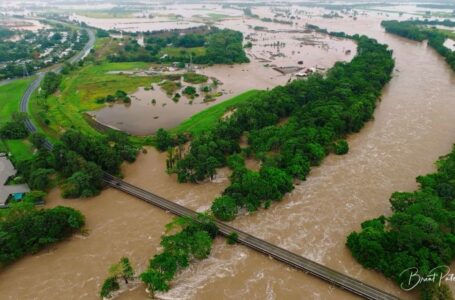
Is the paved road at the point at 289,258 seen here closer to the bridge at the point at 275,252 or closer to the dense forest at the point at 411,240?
the bridge at the point at 275,252

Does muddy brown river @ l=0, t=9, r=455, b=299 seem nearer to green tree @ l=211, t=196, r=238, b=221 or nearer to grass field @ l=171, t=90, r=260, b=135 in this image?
green tree @ l=211, t=196, r=238, b=221

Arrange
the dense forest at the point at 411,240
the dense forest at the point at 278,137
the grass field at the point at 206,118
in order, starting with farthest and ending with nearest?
the grass field at the point at 206,118 < the dense forest at the point at 278,137 < the dense forest at the point at 411,240

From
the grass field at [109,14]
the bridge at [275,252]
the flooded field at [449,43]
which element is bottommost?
the bridge at [275,252]

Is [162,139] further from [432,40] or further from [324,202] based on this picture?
[432,40]

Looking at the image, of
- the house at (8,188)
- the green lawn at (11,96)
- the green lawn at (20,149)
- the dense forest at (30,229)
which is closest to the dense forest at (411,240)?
the dense forest at (30,229)

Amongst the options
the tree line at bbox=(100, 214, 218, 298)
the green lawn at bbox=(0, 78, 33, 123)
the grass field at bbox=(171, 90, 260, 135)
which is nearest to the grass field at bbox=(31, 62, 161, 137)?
the green lawn at bbox=(0, 78, 33, 123)

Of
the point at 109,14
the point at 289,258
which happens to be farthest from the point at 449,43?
the point at 109,14
